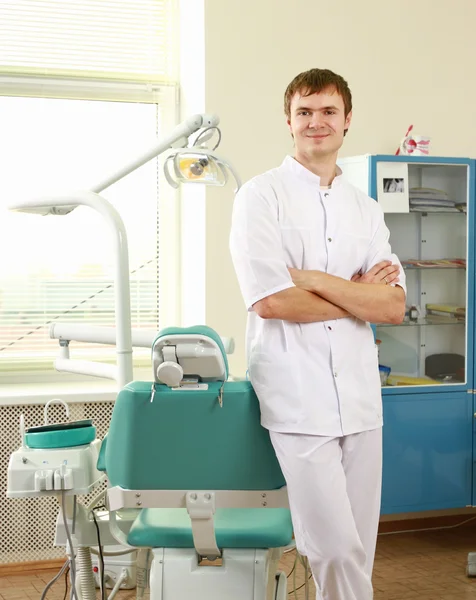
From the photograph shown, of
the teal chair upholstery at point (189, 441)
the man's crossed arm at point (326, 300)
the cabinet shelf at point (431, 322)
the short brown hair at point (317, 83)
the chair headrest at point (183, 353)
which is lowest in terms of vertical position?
the teal chair upholstery at point (189, 441)

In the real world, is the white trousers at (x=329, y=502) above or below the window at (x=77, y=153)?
below

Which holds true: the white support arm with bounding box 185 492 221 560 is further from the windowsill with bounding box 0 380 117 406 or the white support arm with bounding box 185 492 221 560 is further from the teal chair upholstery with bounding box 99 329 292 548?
the windowsill with bounding box 0 380 117 406

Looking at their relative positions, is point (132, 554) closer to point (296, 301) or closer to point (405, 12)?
point (296, 301)

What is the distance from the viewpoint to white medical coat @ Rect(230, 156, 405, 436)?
2008mm

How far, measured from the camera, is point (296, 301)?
2012mm

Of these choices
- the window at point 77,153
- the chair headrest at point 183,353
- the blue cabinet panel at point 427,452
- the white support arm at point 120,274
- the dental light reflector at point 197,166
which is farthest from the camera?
the window at point 77,153

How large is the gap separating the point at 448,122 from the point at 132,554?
7.80 ft

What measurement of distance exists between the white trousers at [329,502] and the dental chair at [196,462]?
63 millimetres

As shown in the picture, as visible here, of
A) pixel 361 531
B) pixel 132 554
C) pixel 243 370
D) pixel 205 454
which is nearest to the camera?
pixel 205 454

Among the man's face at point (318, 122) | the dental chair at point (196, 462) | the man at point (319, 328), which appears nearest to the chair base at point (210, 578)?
the dental chair at point (196, 462)

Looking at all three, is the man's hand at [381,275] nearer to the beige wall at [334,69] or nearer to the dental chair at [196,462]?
the dental chair at [196,462]

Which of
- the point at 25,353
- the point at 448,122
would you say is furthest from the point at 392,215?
the point at 25,353

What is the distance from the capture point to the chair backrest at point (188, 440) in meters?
1.95

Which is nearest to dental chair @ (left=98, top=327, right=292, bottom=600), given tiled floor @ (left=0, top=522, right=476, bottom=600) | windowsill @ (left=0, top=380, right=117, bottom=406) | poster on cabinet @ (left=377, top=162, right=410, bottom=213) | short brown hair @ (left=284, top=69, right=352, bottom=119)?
short brown hair @ (left=284, top=69, right=352, bottom=119)
